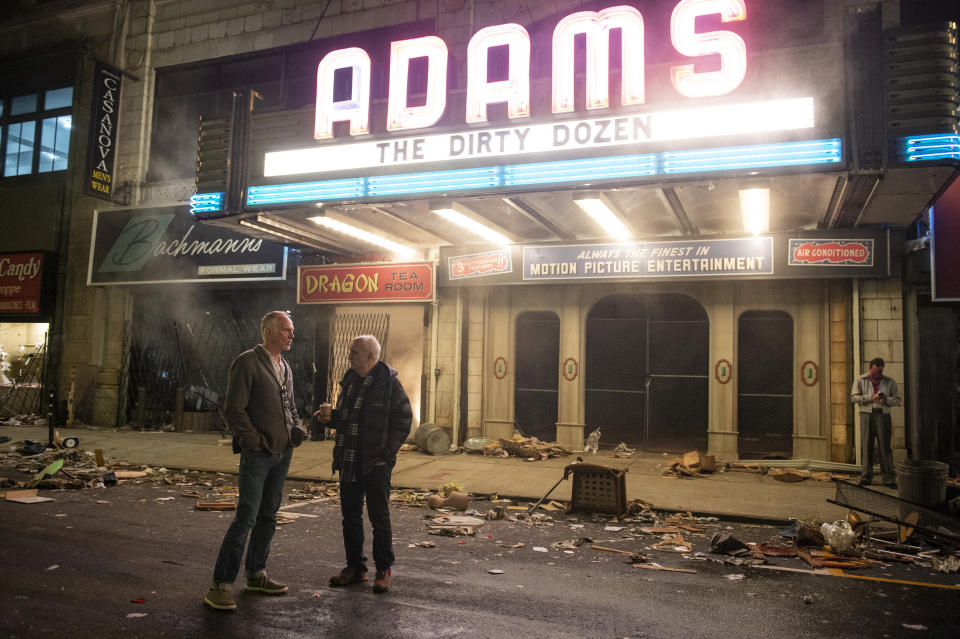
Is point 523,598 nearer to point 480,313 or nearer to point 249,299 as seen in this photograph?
point 480,313

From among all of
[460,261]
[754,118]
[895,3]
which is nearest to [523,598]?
[754,118]

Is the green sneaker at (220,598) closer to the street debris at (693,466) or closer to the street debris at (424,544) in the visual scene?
the street debris at (424,544)

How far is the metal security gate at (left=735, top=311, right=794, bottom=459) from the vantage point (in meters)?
11.6

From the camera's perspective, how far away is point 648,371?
499 inches

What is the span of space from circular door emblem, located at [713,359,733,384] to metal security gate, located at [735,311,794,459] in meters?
0.18

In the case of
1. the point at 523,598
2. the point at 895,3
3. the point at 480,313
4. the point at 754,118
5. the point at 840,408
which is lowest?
the point at 523,598

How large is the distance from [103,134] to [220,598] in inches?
638

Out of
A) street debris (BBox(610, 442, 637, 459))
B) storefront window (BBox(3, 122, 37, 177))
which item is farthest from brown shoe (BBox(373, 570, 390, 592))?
storefront window (BBox(3, 122, 37, 177))

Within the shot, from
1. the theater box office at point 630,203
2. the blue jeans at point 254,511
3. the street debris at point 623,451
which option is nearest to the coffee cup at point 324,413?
the blue jeans at point 254,511

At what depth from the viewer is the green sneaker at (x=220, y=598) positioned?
4.41 meters

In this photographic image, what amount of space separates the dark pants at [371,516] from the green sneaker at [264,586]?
552mm

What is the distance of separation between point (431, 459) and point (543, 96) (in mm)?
6743

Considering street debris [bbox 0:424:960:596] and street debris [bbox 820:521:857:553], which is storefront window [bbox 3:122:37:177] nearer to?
street debris [bbox 0:424:960:596]

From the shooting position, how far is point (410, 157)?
9.99 meters
